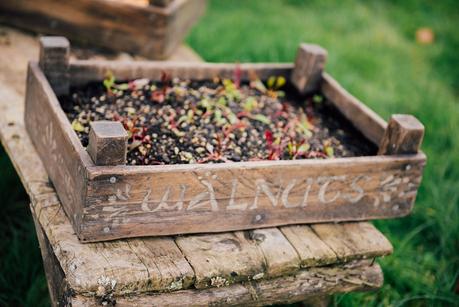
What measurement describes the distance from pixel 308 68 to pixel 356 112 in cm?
A: 34

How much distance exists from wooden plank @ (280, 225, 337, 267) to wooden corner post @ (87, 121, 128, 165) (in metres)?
0.76

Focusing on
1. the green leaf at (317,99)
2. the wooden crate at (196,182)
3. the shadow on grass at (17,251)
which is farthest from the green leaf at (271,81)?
the shadow on grass at (17,251)

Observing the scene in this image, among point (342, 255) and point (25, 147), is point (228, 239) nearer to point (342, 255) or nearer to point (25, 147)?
point (342, 255)

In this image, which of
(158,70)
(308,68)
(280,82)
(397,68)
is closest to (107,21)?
(158,70)

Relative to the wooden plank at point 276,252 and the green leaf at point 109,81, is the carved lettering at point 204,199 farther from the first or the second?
the green leaf at point 109,81

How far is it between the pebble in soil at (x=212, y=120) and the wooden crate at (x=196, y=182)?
0.30ft

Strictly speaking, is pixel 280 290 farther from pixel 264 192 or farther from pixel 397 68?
pixel 397 68

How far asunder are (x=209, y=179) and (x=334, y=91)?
108 centimetres

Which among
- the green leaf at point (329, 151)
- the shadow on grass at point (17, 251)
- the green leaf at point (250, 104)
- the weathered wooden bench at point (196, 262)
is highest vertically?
the green leaf at point (250, 104)

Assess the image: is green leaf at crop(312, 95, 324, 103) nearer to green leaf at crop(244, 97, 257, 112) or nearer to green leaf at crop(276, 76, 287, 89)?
green leaf at crop(276, 76, 287, 89)

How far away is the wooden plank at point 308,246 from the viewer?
2.28 m

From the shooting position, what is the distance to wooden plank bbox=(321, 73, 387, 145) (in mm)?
2672

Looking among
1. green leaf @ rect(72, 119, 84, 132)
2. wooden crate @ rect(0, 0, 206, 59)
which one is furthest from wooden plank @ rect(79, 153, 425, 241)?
wooden crate @ rect(0, 0, 206, 59)

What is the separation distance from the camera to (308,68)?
9.74 feet
